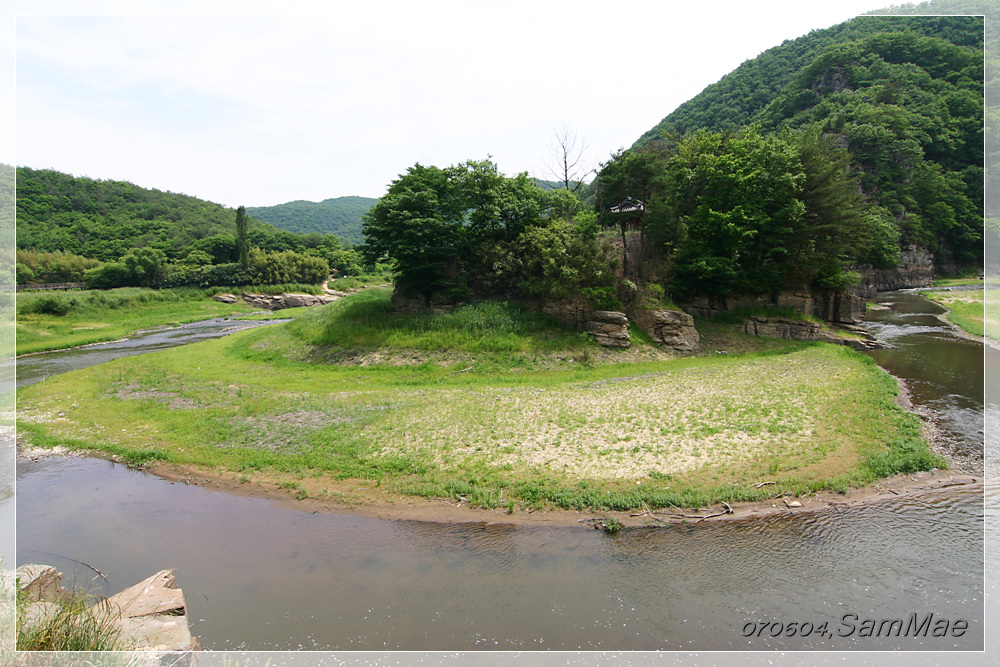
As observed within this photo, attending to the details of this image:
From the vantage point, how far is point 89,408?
16.7 meters

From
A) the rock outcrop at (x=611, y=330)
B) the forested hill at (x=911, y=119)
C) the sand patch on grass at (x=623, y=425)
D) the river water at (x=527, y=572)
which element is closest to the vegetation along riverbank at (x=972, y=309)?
the forested hill at (x=911, y=119)

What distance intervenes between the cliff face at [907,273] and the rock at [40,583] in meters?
75.0

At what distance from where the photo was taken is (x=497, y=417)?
14109mm

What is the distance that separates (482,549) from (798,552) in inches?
228

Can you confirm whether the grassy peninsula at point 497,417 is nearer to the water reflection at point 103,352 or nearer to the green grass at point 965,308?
the water reflection at point 103,352

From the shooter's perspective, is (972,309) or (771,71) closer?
(972,309)

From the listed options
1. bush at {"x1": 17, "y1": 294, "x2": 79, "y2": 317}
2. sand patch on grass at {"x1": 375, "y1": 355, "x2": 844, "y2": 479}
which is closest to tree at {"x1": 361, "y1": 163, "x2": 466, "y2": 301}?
sand patch on grass at {"x1": 375, "y1": 355, "x2": 844, "y2": 479}

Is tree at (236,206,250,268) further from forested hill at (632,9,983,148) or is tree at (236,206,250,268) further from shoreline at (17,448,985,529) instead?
forested hill at (632,9,983,148)

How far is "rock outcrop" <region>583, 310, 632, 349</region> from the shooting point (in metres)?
22.8

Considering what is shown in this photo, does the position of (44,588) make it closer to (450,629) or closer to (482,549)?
(450,629)

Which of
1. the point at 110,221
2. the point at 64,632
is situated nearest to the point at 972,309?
the point at 64,632


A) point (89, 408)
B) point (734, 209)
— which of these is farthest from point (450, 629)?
point (734, 209)

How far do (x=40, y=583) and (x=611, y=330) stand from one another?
2111 cm

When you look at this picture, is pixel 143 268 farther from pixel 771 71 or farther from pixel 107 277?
pixel 771 71
